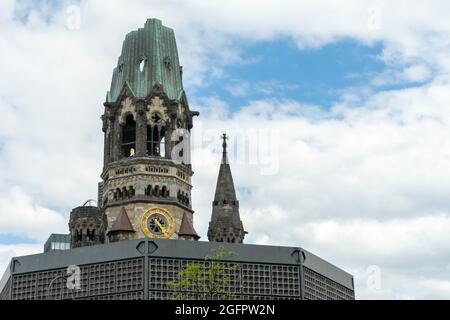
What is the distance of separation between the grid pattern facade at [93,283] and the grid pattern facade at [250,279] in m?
1.77

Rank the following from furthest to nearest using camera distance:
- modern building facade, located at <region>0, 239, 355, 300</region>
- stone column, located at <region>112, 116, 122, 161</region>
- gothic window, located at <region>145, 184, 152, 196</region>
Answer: stone column, located at <region>112, 116, 122, 161</region> → gothic window, located at <region>145, 184, 152, 196</region> → modern building facade, located at <region>0, 239, 355, 300</region>

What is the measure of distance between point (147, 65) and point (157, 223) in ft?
74.6

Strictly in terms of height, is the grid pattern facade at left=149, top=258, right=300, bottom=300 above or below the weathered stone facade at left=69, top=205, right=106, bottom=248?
below

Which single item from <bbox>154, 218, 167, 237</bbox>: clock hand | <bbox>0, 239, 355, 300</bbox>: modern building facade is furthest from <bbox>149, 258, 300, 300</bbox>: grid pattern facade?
<bbox>154, 218, 167, 237</bbox>: clock hand

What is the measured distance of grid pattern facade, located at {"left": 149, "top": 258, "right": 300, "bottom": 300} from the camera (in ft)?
336

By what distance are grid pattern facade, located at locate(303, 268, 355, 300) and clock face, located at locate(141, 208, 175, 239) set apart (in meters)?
23.2

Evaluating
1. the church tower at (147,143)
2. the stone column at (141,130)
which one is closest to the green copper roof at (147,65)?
the church tower at (147,143)

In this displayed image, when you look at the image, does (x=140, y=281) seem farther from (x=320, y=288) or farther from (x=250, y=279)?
(x=320, y=288)

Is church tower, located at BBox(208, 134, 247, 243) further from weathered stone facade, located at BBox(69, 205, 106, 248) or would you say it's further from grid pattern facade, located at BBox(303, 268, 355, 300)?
grid pattern facade, located at BBox(303, 268, 355, 300)

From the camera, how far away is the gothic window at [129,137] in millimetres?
133875
